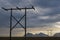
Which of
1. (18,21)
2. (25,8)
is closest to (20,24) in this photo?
(18,21)

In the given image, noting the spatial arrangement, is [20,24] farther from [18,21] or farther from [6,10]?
[6,10]

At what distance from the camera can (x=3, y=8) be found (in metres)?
44.7

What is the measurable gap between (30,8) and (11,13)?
4.08m

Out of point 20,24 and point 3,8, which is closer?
point 20,24

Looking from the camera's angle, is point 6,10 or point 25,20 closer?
point 25,20

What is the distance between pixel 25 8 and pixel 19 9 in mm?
1769

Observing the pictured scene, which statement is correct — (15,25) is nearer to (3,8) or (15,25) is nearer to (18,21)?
(18,21)

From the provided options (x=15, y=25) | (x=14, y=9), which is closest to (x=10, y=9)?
(x=14, y=9)

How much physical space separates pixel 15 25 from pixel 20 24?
3.49ft

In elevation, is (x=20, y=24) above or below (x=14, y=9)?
below

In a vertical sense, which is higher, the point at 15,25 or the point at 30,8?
the point at 30,8

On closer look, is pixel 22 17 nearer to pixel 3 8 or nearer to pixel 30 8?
pixel 30 8

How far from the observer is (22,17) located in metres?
42.2

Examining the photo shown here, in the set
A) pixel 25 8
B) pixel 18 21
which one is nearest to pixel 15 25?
pixel 18 21
